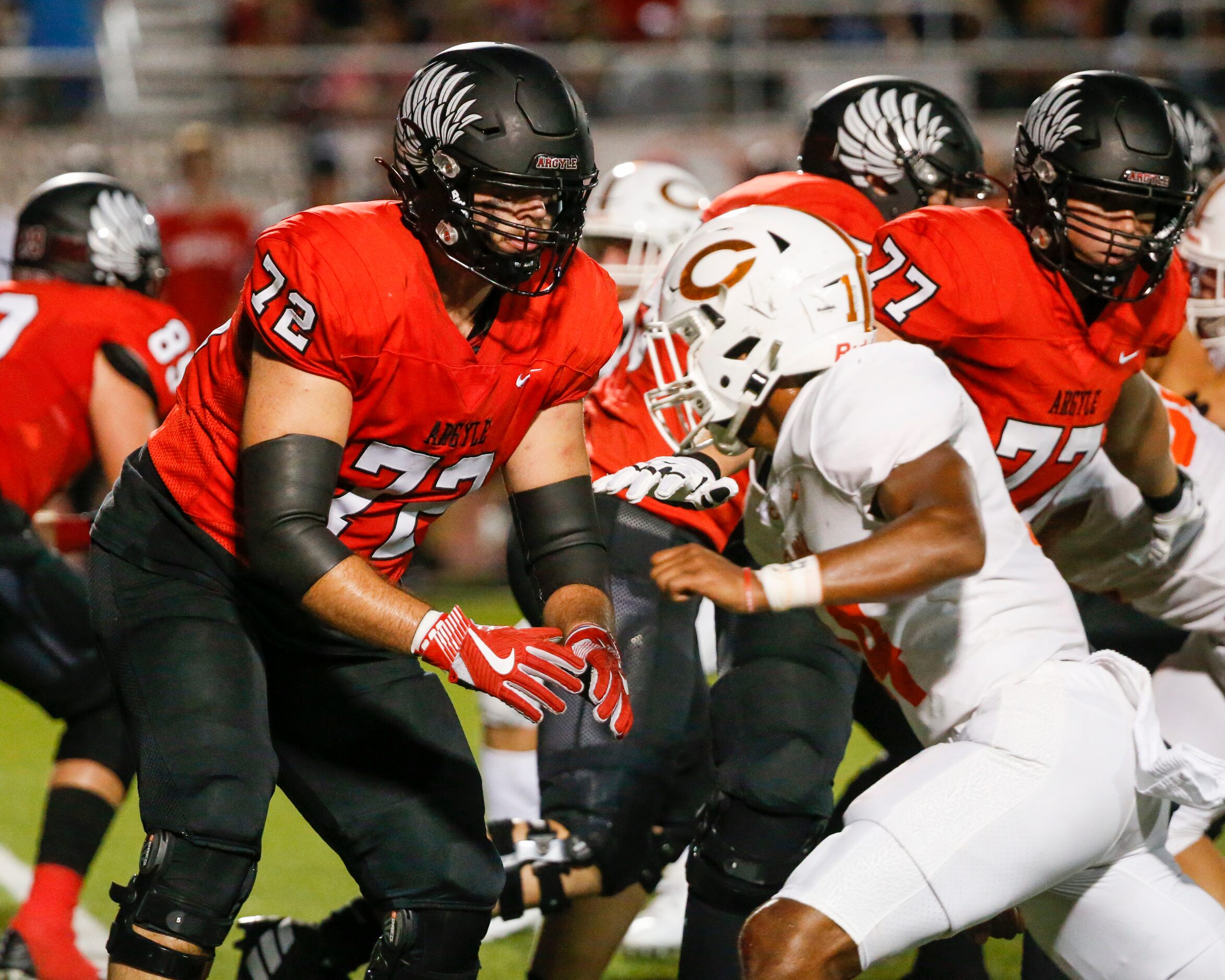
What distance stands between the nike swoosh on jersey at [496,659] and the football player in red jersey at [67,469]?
1783 mm

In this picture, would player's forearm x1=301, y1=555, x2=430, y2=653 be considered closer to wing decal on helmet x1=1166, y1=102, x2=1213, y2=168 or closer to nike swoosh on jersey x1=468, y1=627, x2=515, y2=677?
nike swoosh on jersey x1=468, y1=627, x2=515, y2=677

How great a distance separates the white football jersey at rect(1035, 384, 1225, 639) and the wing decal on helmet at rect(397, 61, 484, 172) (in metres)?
1.65

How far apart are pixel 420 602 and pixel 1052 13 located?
9853 mm

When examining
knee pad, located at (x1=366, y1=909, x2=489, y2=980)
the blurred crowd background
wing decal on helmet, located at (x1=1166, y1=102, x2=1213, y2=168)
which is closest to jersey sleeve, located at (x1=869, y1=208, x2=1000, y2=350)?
knee pad, located at (x1=366, y1=909, x2=489, y2=980)

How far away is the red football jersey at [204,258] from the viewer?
30.3ft

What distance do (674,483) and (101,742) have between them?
173cm

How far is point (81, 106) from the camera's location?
10359 mm

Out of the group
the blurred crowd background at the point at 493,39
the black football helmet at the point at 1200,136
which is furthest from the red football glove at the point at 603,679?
the blurred crowd background at the point at 493,39

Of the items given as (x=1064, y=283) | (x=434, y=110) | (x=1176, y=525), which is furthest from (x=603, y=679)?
(x=1176, y=525)

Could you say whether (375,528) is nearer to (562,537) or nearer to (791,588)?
(562,537)

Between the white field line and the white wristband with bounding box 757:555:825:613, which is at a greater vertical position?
the white wristband with bounding box 757:555:825:613

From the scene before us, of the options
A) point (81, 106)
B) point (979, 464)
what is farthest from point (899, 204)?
point (81, 106)

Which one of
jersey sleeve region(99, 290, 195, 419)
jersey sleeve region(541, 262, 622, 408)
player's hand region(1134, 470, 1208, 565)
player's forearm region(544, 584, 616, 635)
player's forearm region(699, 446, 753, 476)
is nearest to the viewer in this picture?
player's forearm region(544, 584, 616, 635)

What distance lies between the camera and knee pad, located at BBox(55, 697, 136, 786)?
157 inches
